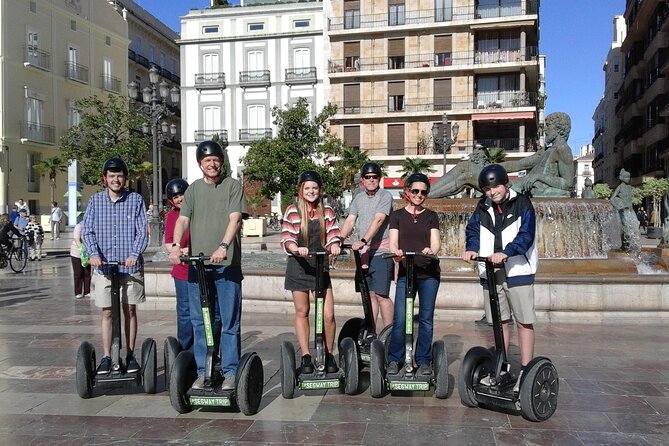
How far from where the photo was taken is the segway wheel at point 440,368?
15.7 ft

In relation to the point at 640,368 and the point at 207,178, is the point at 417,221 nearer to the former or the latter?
the point at 207,178

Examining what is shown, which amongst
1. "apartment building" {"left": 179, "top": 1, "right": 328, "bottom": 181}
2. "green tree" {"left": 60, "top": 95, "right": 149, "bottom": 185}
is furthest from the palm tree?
"green tree" {"left": 60, "top": 95, "right": 149, "bottom": 185}

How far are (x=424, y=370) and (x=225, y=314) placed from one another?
1.54 meters

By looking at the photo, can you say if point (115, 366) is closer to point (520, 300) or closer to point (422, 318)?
point (422, 318)

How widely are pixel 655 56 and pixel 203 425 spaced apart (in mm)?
49608

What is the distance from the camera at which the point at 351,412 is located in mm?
4625

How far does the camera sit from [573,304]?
817 cm

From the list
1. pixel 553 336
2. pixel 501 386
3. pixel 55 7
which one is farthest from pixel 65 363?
pixel 55 7

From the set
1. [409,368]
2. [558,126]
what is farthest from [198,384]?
[558,126]

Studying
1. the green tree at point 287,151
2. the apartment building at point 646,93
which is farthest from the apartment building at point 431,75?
the green tree at point 287,151

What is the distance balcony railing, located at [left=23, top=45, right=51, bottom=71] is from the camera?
3659cm

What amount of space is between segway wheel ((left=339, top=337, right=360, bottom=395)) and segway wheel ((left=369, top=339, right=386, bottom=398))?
145mm

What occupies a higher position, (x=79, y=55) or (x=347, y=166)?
(x=79, y=55)

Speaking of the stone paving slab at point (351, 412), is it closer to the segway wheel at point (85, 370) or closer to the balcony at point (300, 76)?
the segway wheel at point (85, 370)
